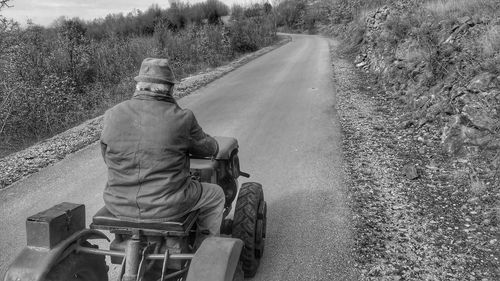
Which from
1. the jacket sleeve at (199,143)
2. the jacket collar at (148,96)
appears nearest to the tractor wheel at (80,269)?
the jacket sleeve at (199,143)

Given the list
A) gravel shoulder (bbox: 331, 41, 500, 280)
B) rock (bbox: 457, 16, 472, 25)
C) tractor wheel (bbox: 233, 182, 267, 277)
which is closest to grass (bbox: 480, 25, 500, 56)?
rock (bbox: 457, 16, 472, 25)

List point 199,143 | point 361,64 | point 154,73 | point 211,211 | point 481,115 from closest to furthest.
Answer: point 154,73
point 199,143
point 211,211
point 481,115
point 361,64

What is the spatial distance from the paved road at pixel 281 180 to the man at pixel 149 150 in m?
1.48

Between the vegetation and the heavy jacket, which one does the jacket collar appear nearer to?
the heavy jacket

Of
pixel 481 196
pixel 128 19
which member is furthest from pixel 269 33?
pixel 481 196

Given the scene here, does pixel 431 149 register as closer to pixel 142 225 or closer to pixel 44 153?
pixel 142 225

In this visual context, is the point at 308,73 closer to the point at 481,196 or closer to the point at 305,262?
the point at 481,196

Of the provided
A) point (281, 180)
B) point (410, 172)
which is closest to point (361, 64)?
point (410, 172)

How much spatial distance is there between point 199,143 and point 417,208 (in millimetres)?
3126

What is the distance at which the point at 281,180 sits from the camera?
582cm

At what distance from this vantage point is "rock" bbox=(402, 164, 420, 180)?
5594mm

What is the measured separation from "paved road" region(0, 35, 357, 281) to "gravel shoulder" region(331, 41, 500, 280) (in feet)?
0.85

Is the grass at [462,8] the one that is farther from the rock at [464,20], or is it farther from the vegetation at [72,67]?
the vegetation at [72,67]

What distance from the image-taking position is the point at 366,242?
A: 164 inches
